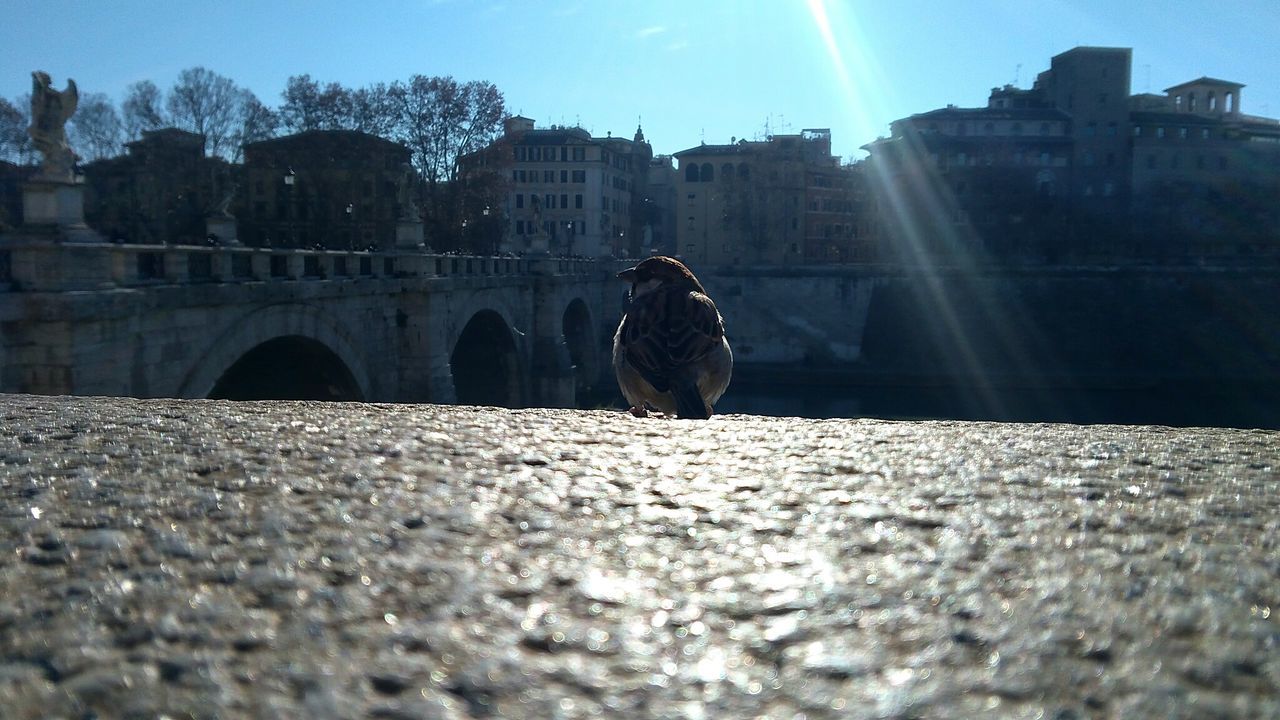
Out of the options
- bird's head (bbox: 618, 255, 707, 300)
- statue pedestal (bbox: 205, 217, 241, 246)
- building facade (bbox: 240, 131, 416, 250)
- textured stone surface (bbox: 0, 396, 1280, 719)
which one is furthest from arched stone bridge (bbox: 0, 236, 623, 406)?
building facade (bbox: 240, 131, 416, 250)

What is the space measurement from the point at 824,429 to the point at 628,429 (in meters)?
0.65

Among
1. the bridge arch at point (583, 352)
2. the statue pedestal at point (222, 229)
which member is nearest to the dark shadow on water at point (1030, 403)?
the bridge arch at point (583, 352)

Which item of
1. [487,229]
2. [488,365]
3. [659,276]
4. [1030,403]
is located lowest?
[1030,403]

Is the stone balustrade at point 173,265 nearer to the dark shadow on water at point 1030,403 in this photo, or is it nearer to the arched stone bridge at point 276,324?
the arched stone bridge at point 276,324

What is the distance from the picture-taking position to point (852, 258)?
→ 77.2 m

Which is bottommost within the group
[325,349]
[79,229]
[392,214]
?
[325,349]

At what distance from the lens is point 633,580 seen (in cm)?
182

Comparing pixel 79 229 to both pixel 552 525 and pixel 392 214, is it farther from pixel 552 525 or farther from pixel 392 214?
pixel 392 214

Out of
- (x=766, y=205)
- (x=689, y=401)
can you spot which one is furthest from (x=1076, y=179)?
(x=689, y=401)

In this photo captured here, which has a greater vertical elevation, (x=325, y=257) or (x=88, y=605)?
(x=325, y=257)

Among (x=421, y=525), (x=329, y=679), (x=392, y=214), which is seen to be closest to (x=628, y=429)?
(x=421, y=525)

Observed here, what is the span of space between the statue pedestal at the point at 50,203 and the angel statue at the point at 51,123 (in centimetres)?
33

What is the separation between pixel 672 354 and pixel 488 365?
89.4ft

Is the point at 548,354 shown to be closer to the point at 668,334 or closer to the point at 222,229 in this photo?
the point at 222,229
